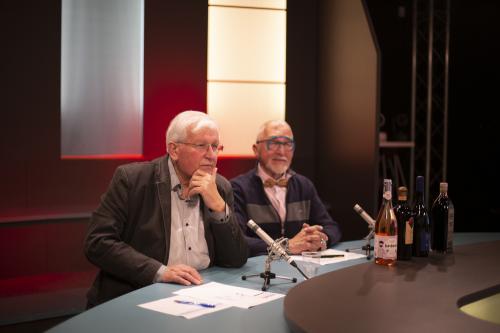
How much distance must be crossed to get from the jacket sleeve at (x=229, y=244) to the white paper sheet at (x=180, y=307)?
0.56 meters

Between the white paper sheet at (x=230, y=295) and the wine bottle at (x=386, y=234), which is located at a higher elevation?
the wine bottle at (x=386, y=234)

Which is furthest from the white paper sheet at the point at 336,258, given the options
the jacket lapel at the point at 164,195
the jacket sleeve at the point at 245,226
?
the jacket lapel at the point at 164,195

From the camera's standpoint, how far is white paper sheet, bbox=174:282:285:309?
1815mm

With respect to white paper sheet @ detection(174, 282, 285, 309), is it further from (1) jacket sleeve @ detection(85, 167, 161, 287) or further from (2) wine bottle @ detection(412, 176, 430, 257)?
(2) wine bottle @ detection(412, 176, 430, 257)

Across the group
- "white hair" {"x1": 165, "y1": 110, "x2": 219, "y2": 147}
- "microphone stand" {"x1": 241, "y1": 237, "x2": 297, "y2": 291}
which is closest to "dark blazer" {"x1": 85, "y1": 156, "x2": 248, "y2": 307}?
"white hair" {"x1": 165, "y1": 110, "x2": 219, "y2": 147}

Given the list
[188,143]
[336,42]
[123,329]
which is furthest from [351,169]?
[123,329]

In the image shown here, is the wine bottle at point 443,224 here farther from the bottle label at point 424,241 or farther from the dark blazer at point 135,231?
the dark blazer at point 135,231

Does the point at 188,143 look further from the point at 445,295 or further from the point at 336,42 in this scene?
the point at 336,42

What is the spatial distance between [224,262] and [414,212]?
77 cm

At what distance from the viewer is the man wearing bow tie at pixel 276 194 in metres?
3.22

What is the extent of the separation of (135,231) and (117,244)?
0.48 ft

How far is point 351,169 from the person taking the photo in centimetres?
498

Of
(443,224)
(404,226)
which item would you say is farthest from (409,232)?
(443,224)

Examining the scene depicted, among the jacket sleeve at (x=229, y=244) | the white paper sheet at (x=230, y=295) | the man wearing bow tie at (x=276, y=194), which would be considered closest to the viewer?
the white paper sheet at (x=230, y=295)
